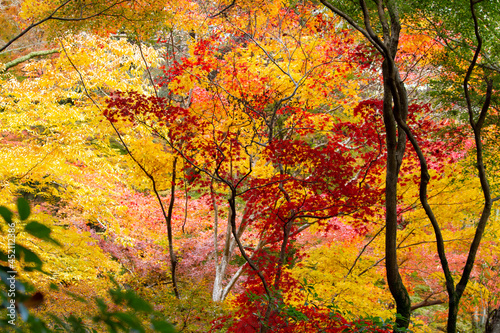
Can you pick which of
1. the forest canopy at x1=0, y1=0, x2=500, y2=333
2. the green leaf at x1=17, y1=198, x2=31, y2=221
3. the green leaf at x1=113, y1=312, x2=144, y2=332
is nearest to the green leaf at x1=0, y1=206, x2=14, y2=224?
the green leaf at x1=17, y1=198, x2=31, y2=221

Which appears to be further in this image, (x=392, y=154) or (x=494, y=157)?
(x=494, y=157)

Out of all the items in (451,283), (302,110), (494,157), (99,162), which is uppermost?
(302,110)

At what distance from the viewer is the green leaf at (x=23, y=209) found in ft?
2.71

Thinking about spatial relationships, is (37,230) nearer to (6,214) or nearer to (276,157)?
(6,214)

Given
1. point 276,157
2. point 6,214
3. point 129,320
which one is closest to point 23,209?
point 6,214

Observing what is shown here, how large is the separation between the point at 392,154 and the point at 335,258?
4419 millimetres

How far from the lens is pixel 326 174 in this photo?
16.5ft

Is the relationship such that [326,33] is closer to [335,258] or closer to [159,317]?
[335,258]

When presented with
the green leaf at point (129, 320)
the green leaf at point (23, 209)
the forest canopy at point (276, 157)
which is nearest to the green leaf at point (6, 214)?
the green leaf at point (23, 209)

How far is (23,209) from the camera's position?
2.73ft

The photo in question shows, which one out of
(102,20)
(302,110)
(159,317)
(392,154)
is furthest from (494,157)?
(102,20)

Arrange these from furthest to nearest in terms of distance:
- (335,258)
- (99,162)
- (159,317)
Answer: (99,162), (335,258), (159,317)

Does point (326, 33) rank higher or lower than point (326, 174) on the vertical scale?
higher

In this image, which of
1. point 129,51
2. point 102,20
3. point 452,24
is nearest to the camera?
point 452,24
